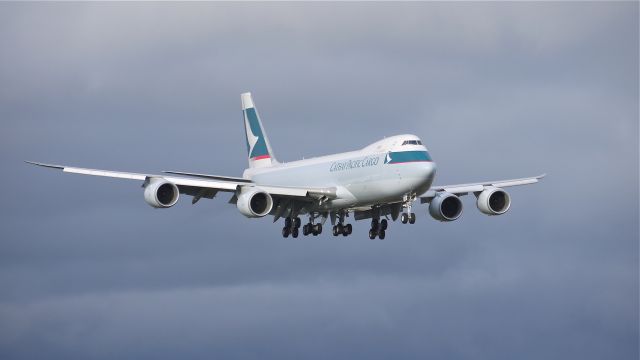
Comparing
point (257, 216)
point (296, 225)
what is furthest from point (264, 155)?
point (257, 216)

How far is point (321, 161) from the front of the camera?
91562 millimetres

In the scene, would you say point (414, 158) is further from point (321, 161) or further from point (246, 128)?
point (246, 128)

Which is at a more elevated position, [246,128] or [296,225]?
[246,128]

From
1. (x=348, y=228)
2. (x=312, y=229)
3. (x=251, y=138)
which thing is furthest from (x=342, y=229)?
(x=251, y=138)

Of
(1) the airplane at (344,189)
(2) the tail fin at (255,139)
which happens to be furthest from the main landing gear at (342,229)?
(2) the tail fin at (255,139)

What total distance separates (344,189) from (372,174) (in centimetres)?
311

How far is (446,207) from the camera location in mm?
91375

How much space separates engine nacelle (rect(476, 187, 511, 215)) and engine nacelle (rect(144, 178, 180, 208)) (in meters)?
20.8

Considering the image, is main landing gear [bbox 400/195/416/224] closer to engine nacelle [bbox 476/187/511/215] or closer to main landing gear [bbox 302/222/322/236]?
engine nacelle [bbox 476/187/511/215]

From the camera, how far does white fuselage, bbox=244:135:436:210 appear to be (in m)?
83.1

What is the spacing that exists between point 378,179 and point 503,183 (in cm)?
1322

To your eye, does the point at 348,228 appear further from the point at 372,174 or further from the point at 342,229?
the point at 372,174

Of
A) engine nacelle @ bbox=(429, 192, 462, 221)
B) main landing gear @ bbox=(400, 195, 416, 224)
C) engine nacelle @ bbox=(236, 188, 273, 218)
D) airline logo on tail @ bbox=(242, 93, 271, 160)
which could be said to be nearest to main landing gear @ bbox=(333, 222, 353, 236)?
engine nacelle @ bbox=(429, 192, 462, 221)

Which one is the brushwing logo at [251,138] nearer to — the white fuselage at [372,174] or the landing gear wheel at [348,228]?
the white fuselage at [372,174]
